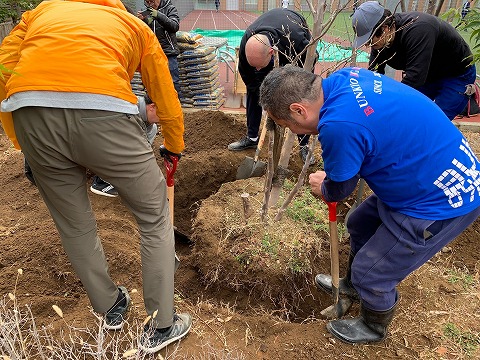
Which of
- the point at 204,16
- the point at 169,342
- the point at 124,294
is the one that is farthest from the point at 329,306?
the point at 204,16

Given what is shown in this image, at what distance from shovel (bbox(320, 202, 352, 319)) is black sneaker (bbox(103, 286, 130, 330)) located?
52.7 inches

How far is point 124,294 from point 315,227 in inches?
67.8

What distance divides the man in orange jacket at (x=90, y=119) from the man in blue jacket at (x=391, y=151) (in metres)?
0.66

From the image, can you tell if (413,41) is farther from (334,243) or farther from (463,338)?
(463,338)

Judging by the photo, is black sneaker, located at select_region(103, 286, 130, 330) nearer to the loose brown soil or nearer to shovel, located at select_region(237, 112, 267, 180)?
the loose brown soil

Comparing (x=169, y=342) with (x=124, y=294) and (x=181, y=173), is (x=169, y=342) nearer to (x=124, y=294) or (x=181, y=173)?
(x=124, y=294)

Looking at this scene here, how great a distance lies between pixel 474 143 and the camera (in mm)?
5082

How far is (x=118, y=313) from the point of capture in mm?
2342

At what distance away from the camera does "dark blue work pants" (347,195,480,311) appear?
193 cm

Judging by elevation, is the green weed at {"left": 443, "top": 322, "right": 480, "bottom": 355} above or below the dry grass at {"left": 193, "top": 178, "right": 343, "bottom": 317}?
above

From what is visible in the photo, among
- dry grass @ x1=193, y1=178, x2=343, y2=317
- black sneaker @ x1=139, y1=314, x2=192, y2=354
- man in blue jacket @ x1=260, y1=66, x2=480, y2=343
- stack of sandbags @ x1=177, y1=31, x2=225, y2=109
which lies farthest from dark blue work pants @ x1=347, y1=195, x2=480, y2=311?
stack of sandbags @ x1=177, y1=31, x2=225, y2=109

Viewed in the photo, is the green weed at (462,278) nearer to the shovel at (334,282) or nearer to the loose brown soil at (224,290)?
the loose brown soil at (224,290)

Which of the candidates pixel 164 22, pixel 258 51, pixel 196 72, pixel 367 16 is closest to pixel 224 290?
pixel 258 51

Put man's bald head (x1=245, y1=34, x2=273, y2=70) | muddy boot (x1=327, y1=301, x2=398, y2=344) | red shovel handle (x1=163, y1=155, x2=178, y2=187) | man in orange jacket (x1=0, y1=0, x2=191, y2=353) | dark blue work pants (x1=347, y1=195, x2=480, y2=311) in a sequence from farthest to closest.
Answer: man's bald head (x1=245, y1=34, x2=273, y2=70)
red shovel handle (x1=163, y1=155, x2=178, y2=187)
muddy boot (x1=327, y1=301, x2=398, y2=344)
dark blue work pants (x1=347, y1=195, x2=480, y2=311)
man in orange jacket (x1=0, y1=0, x2=191, y2=353)
